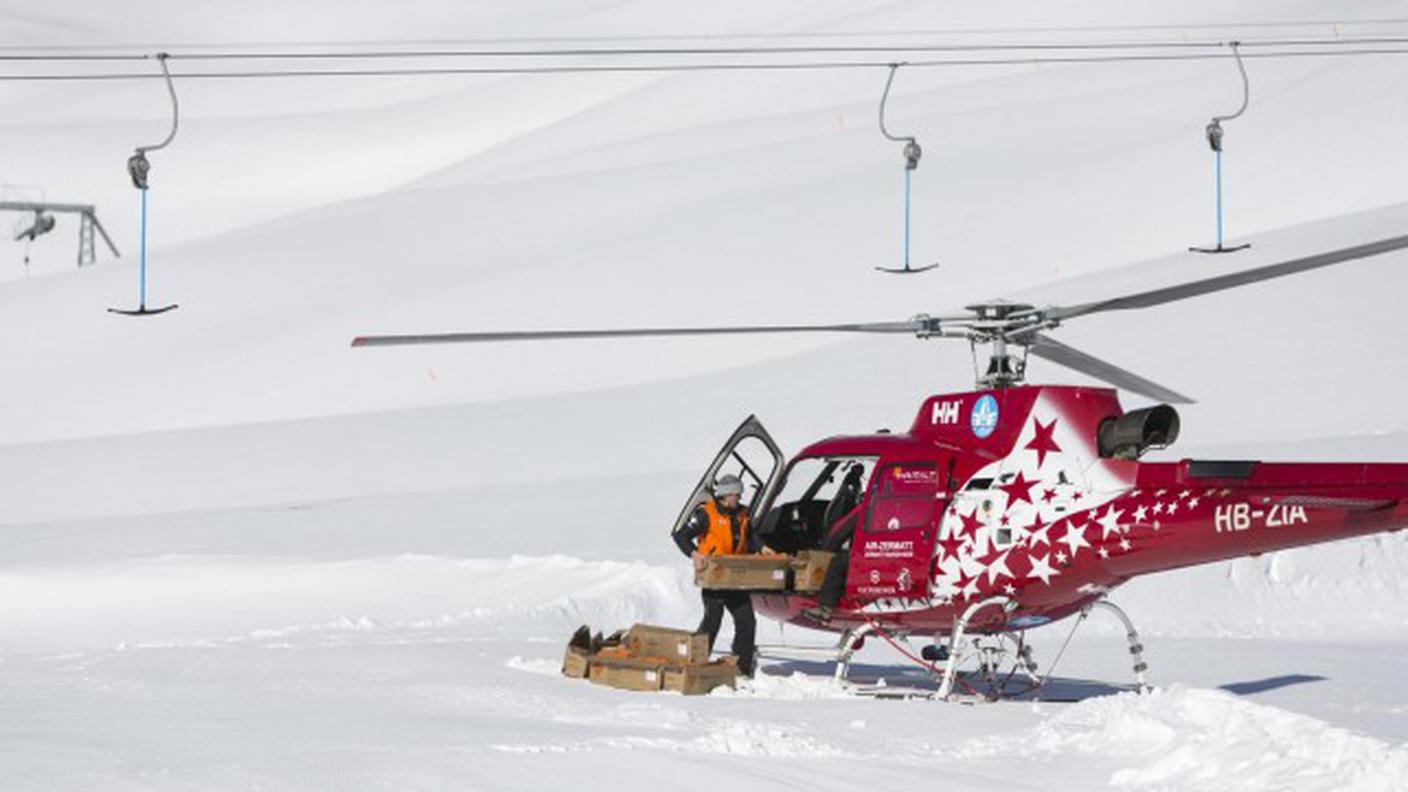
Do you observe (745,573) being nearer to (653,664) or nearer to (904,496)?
(653,664)

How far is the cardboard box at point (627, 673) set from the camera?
46.0 ft

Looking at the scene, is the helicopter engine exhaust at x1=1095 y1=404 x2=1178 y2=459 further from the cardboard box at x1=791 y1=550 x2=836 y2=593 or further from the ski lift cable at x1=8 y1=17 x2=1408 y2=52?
the ski lift cable at x1=8 y1=17 x2=1408 y2=52

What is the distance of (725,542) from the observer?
14.6 m

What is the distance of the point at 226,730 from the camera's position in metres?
11.0

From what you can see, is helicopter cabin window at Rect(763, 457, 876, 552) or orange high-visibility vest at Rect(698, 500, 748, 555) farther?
helicopter cabin window at Rect(763, 457, 876, 552)

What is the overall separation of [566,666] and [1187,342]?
18.2 metres

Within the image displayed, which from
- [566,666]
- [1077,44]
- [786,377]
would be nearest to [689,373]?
[786,377]

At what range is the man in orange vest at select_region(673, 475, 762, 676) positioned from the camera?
14.5 m

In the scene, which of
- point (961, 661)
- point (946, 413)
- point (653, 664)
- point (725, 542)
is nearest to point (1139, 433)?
point (946, 413)

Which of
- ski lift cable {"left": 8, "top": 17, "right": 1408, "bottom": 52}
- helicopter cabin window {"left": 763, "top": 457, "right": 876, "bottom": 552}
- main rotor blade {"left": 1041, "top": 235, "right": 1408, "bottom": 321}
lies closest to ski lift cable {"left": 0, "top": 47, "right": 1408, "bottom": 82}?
ski lift cable {"left": 8, "top": 17, "right": 1408, "bottom": 52}

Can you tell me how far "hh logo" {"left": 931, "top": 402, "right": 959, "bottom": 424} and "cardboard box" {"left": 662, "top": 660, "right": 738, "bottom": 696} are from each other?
212cm

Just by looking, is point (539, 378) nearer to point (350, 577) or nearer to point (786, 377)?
point (786, 377)

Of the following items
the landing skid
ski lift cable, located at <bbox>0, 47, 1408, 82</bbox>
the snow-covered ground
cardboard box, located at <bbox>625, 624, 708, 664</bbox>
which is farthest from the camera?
ski lift cable, located at <bbox>0, 47, 1408, 82</bbox>

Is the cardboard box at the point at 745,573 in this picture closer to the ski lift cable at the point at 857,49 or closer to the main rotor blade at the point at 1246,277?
the main rotor blade at the point at 1246,277
